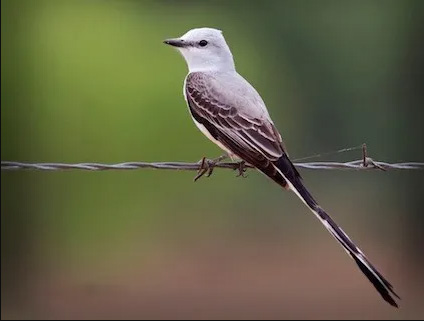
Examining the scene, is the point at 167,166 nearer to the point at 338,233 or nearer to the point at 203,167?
the point at 203,167

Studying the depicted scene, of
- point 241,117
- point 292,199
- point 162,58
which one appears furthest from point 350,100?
point 241,117

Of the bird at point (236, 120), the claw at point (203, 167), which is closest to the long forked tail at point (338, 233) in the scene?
the bird at point (236, 120)

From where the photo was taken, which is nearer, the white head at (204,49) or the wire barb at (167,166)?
the wire barb at (167,166)

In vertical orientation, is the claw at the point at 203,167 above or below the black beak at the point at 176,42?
below

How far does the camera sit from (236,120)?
108 cm

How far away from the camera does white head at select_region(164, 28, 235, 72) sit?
3.69 feet

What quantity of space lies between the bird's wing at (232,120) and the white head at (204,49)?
0.06ft

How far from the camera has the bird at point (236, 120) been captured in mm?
987

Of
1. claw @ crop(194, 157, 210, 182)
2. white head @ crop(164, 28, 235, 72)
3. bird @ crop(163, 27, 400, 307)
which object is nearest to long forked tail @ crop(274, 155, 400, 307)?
bird @ crop(163, 27, 400, 307)

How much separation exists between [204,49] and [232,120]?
5.0 inches

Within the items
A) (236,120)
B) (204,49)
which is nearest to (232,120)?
(236,120)

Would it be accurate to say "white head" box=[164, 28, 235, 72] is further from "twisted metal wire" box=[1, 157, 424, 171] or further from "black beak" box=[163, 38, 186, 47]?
"twisted metal wire" box=[1, 157, 424, 171]

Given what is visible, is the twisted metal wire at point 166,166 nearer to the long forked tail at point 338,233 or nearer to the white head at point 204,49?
the long forked tail at point 338,233

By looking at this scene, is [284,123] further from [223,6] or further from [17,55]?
[17,55]
